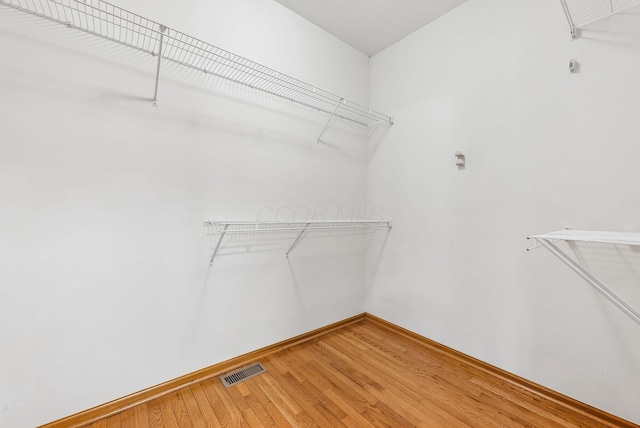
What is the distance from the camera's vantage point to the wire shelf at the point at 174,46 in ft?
4.21

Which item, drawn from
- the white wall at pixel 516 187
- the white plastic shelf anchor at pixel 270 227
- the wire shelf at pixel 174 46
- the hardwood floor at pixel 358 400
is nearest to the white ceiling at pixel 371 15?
the white wall at pixel 516 187

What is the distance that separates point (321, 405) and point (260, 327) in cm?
72

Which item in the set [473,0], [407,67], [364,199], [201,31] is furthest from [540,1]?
[201,31]

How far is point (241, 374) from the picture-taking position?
185 centimetres

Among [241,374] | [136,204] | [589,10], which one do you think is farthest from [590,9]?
[241,374]

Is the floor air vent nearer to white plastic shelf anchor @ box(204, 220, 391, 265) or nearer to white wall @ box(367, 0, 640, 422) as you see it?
white plastic shelf anchor @ box(204, 220, 391, 265)

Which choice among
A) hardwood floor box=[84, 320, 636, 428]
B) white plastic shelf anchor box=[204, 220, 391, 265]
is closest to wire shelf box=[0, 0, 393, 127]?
white plastic shelf anchor box=[204, 220, 391, 265]

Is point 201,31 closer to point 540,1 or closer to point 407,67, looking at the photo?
point 407,67

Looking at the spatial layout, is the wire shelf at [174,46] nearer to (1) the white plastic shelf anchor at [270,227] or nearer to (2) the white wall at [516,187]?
(2) the white wall at [516,187]

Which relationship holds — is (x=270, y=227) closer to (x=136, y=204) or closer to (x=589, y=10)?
(x=136, y=204)

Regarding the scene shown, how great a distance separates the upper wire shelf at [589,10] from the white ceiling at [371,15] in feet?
2.62

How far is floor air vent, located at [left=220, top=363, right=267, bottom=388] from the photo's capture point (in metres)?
1.78

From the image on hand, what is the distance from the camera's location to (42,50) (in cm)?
131

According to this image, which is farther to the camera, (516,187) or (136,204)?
(516,187)
